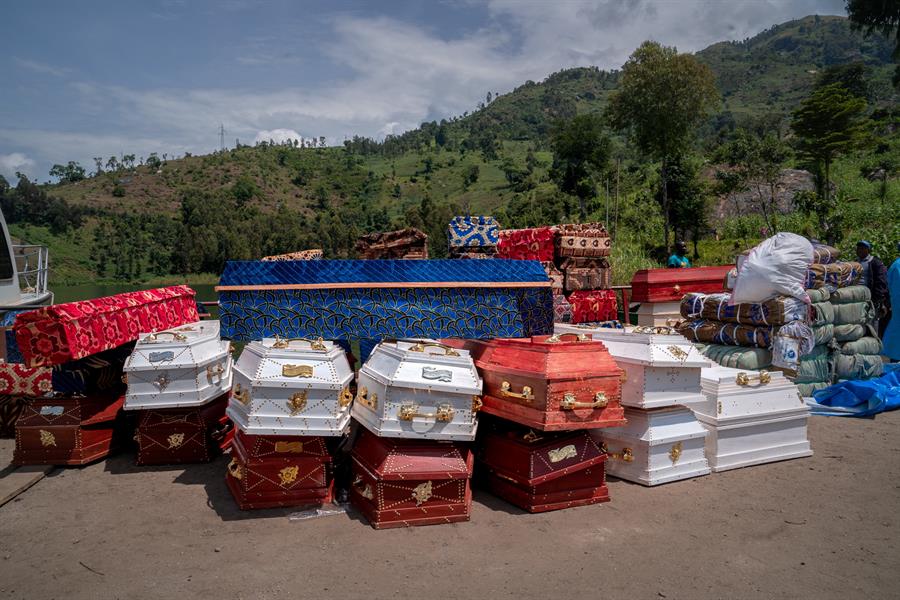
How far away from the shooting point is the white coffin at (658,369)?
4.76 metres

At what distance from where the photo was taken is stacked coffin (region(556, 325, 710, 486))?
4.79 m

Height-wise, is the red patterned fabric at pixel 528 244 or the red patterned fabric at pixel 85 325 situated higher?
the red patterned fabric at pixel 528 244

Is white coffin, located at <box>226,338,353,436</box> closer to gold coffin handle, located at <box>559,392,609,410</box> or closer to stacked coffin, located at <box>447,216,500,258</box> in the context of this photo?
gold coffin handle, located at <box>559,392,609,410</box>

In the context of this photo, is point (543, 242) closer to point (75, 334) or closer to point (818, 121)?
point (75, 334)

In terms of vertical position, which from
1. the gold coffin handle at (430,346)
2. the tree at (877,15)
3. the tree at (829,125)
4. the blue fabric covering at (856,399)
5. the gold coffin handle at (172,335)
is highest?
the tree at (877,15)

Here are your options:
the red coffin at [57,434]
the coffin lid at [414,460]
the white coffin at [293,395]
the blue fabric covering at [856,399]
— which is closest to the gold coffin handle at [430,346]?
the white coffin at [293,395]

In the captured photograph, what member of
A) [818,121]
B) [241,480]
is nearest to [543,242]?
[241,480]

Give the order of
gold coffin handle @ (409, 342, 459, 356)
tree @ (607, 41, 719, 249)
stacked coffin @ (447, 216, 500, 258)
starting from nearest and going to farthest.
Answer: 1. gold coffin handle @ (409, 342, 459, 356)
2. stacked coffin @ (447, 216, 500, 258)
3. tree @ (607, 41, 719, 249)

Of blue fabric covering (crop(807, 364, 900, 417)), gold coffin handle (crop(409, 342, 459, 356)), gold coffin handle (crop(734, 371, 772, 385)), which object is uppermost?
gold coffin handle (crop(409, 342, 459, 356))

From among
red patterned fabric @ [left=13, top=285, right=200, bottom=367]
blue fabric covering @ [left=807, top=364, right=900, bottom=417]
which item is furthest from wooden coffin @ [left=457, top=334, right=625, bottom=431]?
blue fabric covering @ [left=807, top=364, right=900, bottom=417]

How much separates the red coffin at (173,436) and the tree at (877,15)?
43.7 metres

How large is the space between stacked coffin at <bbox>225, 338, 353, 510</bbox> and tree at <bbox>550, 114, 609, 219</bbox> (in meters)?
34.6

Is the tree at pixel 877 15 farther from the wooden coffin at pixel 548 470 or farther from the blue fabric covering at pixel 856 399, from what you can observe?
the wooden coffin at pixel 548 470

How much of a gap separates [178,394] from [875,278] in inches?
377
